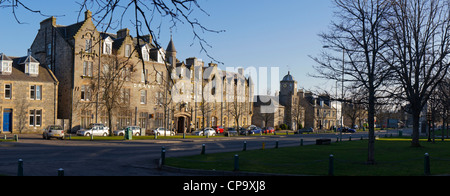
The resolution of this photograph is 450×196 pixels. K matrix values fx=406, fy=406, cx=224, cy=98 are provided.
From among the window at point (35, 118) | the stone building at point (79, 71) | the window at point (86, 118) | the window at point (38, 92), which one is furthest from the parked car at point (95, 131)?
Answer: the window at point (38, 92)

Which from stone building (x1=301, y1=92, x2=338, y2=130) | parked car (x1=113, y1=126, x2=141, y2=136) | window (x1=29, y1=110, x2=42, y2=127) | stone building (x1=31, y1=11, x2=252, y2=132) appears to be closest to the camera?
window (x1=29, y1=110, x2=42, y2=127)

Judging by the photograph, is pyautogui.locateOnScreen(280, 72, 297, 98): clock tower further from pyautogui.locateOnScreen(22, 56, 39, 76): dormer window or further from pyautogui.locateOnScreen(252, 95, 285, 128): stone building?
pyautogui.locateOnScreen(22, 56, 39, 76): dormer window

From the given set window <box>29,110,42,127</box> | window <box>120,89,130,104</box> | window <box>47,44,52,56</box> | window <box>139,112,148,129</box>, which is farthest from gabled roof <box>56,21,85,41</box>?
window <box>139,112,148,129</box>

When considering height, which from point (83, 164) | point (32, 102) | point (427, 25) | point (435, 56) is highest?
point (427, 25)

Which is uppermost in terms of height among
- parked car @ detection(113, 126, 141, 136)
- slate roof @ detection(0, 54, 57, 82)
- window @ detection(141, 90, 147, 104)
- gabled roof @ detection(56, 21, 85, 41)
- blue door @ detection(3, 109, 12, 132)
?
gabled roof @ detection(56, 21, 85, 41)

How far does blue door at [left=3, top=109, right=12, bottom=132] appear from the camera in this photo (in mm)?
44969

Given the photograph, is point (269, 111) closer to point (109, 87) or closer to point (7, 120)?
point (109, 87)

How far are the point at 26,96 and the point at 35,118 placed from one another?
109 inches

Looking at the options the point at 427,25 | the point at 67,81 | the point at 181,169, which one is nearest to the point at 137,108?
the point at 67,81

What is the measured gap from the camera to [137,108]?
58.8m

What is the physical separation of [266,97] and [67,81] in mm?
50566

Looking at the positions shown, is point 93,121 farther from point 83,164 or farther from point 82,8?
point 82,8
